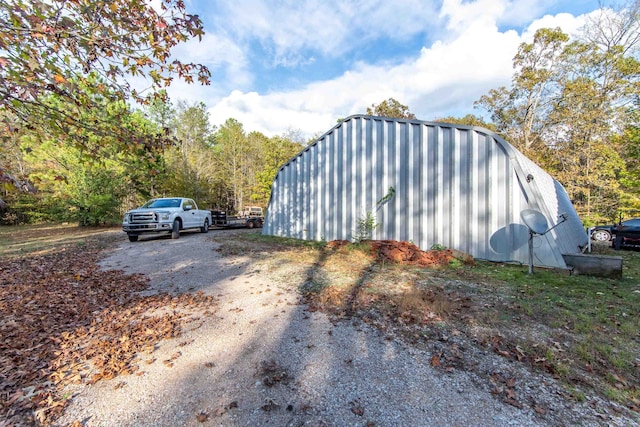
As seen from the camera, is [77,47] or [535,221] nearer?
[77,47]

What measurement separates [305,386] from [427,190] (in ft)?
23.3

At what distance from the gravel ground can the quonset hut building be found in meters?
5.38

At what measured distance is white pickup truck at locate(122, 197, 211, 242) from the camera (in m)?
10.9

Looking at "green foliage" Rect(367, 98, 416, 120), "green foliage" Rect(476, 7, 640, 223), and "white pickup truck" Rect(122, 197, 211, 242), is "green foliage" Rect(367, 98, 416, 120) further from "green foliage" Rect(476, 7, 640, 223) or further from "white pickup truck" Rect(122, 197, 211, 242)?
"white pickup truck" Rect(122, 197, 211, 242)

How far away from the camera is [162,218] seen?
37.2 feet

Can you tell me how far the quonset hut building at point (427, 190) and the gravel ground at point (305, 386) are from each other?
5375mm

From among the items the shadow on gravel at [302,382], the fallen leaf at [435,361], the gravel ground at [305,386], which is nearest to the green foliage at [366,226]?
the shadow on gravel at [302,382]

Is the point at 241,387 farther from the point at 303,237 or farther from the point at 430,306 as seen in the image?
the point at 303,237

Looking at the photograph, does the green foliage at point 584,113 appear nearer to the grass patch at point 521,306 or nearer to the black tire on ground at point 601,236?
the black tire on ground at point 601,236

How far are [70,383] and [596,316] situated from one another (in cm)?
620

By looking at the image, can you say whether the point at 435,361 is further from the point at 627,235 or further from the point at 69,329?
the point at 627,235

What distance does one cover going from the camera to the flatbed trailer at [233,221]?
17.4m

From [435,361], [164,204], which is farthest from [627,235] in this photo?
[164,204]

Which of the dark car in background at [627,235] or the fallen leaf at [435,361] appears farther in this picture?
the dark car in background at [627,235]
